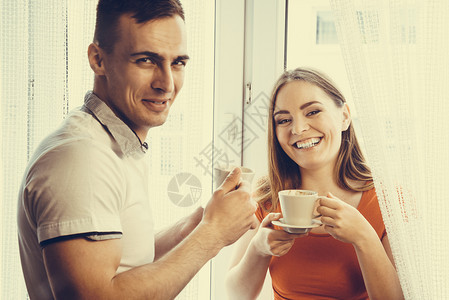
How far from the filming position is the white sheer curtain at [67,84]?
1546 mm

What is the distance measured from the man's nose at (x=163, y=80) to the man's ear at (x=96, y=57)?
0.14 metres

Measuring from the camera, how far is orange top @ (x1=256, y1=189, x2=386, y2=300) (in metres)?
1.36

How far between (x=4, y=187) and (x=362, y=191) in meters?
1.31

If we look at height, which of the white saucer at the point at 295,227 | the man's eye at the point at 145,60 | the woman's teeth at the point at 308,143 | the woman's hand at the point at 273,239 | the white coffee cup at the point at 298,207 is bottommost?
the woman's hand at the point at 273,239

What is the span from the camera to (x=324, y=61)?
5.21ft

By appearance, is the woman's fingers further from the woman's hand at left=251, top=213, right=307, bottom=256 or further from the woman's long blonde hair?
the woman's long blonde hair

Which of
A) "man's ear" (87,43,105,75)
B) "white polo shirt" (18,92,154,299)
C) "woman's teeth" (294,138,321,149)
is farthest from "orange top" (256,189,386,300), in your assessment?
"man's ear" (87,43,105,75)

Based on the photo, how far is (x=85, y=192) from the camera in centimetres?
87

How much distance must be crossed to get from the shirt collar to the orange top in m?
0.67

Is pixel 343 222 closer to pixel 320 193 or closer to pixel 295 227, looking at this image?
pixel 295 227

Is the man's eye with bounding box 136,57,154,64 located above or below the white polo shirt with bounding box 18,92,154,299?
above

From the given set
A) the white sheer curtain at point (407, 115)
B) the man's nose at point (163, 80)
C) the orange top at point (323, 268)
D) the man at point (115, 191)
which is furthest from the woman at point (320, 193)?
the man's nose at point (163, 80)

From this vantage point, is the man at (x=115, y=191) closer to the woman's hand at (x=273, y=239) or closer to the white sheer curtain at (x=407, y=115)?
the woman's hand at (x=273, y=239)

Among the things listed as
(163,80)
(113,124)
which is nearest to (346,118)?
(163,80)
